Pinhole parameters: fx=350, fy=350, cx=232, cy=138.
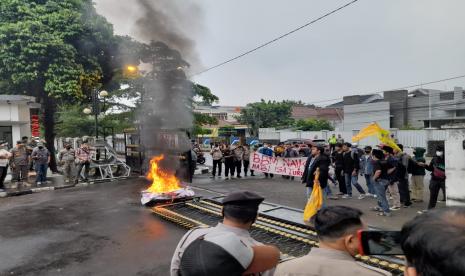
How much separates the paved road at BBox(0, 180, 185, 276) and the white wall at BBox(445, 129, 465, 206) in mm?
5693

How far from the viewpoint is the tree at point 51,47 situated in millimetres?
15703

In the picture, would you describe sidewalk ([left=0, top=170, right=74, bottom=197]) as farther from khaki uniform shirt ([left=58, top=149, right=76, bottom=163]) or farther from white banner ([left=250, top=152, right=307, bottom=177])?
white banner ([left=250, top=152, right=307, bottom=177])

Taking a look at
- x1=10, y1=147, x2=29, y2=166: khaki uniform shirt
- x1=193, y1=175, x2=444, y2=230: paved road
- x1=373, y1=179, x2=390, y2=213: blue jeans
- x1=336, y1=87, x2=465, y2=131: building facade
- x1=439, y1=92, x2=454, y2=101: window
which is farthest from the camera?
x1=439, y1=92, x2=454, y2=101: window

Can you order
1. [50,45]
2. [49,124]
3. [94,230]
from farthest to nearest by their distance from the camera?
[49,124], [50,45], [94,230]

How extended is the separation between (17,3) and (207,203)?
14.0 metres

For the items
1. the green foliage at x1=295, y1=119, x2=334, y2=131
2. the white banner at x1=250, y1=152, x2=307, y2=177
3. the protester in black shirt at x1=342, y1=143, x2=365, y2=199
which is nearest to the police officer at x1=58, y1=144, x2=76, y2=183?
the white banner at x1=250, y1=152, x2=307, y2=177

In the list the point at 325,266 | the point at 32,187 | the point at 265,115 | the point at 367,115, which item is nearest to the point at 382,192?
the point at 325,266

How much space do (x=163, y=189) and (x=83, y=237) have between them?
11.1ft

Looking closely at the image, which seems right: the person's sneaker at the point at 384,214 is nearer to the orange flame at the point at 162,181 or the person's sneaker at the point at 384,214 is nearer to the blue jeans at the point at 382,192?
the blue jeans at the point at 382,192

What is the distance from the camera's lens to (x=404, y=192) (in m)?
9.26

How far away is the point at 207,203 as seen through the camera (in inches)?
376

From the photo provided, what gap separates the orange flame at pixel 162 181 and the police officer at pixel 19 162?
233 inches

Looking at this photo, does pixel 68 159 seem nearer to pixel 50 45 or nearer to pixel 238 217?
pixel 50 45

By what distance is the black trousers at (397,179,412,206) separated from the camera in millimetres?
9203
